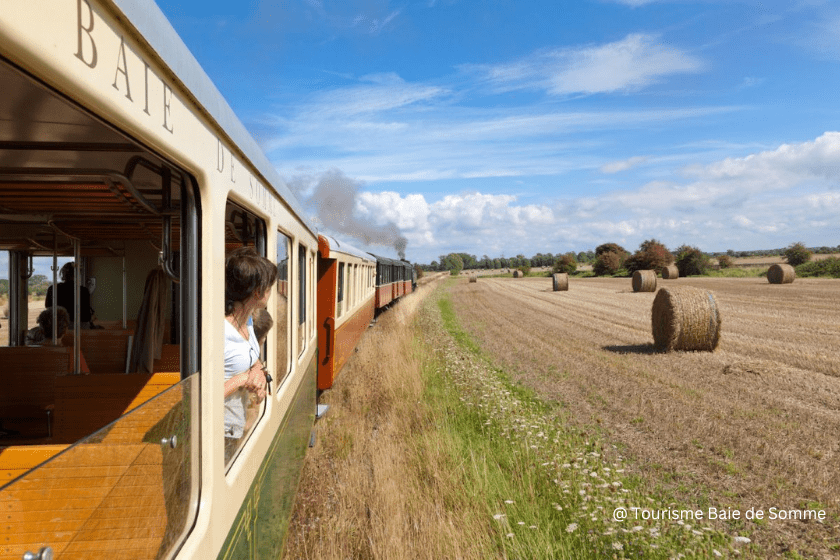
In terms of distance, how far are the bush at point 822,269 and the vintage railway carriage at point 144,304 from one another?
52.2 meters

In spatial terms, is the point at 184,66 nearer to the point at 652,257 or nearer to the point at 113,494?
the point at 113,494

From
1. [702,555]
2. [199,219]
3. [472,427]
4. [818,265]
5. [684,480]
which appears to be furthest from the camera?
[818,265]

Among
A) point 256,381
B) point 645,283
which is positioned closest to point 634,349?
point 256,381

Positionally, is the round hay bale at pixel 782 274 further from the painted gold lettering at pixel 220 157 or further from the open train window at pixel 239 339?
the painted gold lettering at pixel 220 157

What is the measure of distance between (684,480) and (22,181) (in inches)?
207

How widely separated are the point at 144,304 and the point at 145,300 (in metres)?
0.03

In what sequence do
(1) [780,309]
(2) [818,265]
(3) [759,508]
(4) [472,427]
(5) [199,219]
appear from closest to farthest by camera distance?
(5) [199,219], (3) [759,508], (4) [472,427], (1) [780,309], (2) [818,265]

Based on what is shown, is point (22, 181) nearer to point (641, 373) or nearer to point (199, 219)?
point (199, 219)

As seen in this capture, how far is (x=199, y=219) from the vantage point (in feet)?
6.28

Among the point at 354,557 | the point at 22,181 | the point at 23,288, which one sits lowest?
the point at 354,557

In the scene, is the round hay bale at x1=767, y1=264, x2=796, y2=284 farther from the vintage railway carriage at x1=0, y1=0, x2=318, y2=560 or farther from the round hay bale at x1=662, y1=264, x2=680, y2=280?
the vintage railway carriage at x1=0, y1=0, x2=318, y2=560

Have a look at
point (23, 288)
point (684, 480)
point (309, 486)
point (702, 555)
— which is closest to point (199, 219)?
point (702, 555)

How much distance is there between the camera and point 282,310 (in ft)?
12.8

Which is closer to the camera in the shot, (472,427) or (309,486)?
(309,486)
